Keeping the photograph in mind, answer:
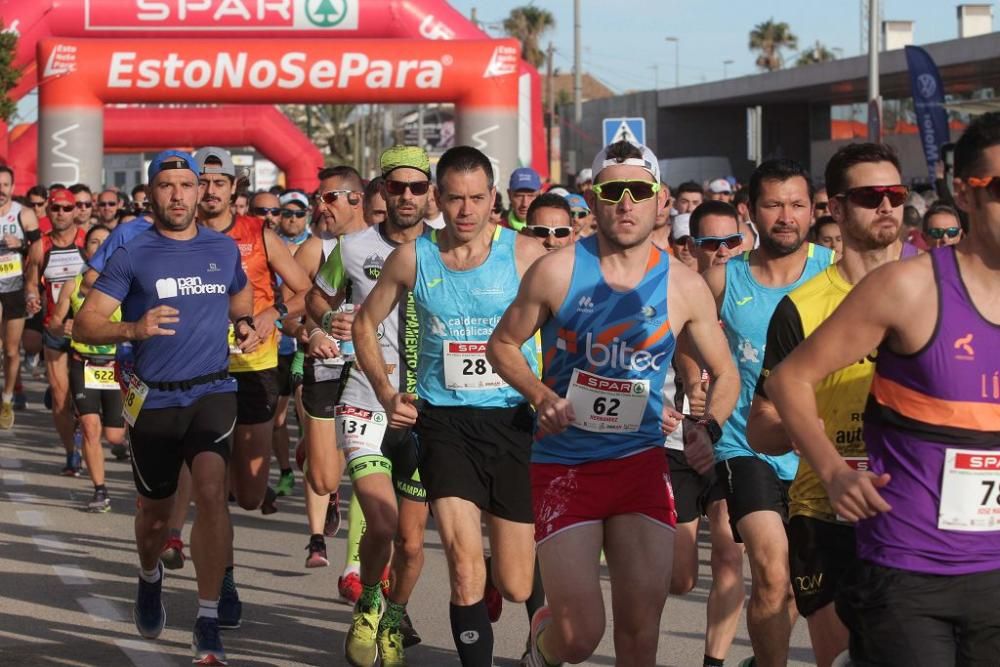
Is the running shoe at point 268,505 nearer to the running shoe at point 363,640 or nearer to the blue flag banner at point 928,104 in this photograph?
the running shoe at point 363,640

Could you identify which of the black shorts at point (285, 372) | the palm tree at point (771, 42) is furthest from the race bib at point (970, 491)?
the palm tree at point (771, 42)

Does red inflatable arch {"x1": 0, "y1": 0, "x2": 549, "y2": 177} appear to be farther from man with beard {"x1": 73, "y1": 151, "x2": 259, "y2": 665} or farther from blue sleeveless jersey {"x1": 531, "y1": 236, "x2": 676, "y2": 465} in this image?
blue sleeveless jersey {"x1": 531, "y1": 236, "x2": 676, "y2": 465}

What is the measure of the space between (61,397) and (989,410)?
11183 millimetres

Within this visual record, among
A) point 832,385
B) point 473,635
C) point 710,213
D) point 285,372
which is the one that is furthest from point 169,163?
point 285,372

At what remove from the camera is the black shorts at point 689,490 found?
7047 mm

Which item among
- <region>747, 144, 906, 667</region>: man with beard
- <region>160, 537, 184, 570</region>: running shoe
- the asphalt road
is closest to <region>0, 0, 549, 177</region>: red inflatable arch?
the asphalt road

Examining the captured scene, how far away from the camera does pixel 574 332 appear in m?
5.67

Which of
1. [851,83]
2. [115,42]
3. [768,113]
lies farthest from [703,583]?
[768,113]

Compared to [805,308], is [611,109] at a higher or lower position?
higher

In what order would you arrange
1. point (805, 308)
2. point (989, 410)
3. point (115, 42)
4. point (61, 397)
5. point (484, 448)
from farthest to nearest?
point (115, 42)
point (61, 397)
point (484, 448)
point (805, 308)
point (989, 410)

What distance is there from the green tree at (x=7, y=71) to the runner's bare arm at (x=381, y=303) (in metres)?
18.9

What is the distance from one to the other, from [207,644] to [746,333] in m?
2.66

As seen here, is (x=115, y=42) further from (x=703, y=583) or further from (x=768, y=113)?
(x=768, y=113)

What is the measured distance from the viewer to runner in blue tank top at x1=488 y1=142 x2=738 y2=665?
18.3 feet
